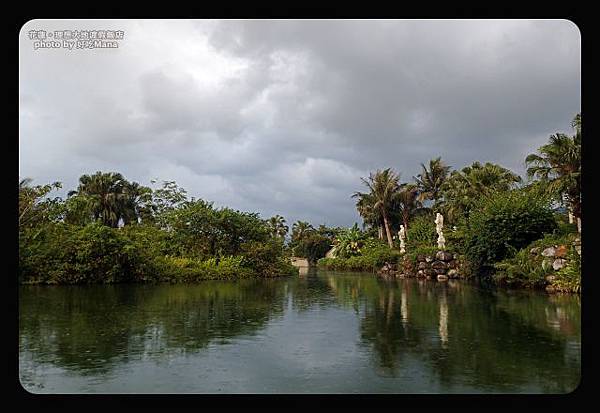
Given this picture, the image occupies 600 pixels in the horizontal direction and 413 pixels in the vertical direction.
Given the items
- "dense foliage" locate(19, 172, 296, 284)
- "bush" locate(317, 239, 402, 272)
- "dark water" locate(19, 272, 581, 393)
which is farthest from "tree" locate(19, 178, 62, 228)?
"bush" locate(317, 239, 402, 272)

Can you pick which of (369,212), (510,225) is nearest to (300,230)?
(369,212)

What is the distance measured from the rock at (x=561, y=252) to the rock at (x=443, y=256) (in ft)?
36.1

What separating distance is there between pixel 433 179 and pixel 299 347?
3780 cm

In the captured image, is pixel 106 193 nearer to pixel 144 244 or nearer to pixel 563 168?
pixel 144 244

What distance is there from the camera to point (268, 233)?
1410 inches

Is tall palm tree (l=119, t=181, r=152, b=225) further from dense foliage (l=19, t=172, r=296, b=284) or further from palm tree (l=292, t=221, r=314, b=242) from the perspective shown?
palm tree (l=292, t=221, r=314, b=242)

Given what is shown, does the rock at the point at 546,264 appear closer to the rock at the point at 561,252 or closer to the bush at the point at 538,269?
the bush at the point at 538,269

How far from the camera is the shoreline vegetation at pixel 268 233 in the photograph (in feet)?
68.0

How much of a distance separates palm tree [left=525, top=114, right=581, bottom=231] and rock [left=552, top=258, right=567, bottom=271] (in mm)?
2932

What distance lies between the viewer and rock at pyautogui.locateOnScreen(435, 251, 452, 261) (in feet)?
98.8

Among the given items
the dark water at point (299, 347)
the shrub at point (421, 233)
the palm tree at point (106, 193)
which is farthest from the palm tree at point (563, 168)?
the palm tree at point (106, 193)

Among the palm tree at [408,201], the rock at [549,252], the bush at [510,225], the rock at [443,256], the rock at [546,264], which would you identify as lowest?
the rock at [443,256]

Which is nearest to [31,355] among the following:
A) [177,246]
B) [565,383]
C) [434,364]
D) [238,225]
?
[434,364]

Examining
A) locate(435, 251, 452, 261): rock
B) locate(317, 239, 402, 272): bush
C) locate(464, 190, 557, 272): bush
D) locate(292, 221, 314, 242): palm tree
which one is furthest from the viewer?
locate(292, 221, 314, 242): palm tree
